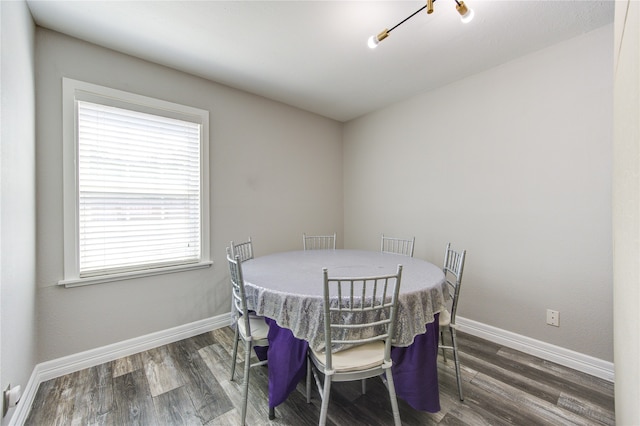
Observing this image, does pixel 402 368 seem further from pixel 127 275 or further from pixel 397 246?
pixel 127 275

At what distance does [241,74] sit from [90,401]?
2.81 metres

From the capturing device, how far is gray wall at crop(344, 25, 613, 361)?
6.48 feet

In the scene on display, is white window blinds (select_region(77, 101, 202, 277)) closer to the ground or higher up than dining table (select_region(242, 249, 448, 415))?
higher up

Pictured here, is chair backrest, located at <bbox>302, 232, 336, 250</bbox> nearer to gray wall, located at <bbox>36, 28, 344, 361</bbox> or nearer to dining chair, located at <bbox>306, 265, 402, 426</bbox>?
gray wall, located at <bbox>36, 28, 344, 361</bbox>

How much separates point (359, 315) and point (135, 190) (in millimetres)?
2159

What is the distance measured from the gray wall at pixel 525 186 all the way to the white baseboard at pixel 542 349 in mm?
46

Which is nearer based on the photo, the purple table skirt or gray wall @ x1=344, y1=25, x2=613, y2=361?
the purple table skirt

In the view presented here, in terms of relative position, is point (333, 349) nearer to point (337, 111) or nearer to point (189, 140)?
point (189, 140)

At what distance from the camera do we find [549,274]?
2.20m

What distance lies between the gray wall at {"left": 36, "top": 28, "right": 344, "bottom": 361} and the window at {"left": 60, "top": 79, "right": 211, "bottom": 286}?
0.25 ft

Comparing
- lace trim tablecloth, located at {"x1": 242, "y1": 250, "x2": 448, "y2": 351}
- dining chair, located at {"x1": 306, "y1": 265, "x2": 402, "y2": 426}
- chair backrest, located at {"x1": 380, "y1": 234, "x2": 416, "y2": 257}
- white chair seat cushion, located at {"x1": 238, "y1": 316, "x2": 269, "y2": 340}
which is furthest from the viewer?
chair backrest, located at {"x1": 380, "y1": 234, "x2": 416, "y2": 257}

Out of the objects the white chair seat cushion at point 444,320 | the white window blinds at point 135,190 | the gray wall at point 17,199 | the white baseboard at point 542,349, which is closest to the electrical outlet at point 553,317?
the white baseboard at point 542,349

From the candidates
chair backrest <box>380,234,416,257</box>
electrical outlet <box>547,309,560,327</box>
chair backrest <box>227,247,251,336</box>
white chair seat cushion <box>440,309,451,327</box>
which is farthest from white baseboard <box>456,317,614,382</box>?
chair backrest <box>227,247,251,336</box>

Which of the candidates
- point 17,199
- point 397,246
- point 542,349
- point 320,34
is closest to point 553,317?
point 542,349
